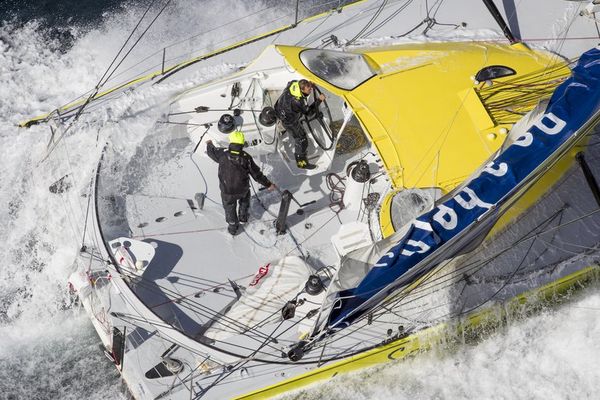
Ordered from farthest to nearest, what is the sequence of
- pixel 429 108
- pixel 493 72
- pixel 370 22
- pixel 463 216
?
pixel 370 22
pixel 493 72
pixel 429 108
pixel 463 216

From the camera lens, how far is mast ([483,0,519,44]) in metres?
6.89

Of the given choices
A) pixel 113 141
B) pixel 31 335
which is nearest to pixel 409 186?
pixel 113 141

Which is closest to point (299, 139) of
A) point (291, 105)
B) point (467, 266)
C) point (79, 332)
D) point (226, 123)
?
point (291, 105)

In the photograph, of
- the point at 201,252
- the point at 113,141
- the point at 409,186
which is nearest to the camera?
the point at 409,186

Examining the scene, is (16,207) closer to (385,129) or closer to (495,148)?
(385,129)

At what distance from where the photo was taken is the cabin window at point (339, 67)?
6.07 meters

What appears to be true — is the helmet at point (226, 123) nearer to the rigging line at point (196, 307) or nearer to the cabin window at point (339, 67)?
the cabin window at point (339, 67)

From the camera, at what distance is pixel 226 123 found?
6.38 meters

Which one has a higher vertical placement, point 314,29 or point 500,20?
point 314,29

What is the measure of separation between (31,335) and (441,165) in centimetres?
405

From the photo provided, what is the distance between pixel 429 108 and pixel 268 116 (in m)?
1.51

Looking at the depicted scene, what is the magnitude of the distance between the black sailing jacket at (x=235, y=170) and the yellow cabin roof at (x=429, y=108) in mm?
1000

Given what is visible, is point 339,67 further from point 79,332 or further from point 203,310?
point 79,332

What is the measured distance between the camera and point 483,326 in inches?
225
